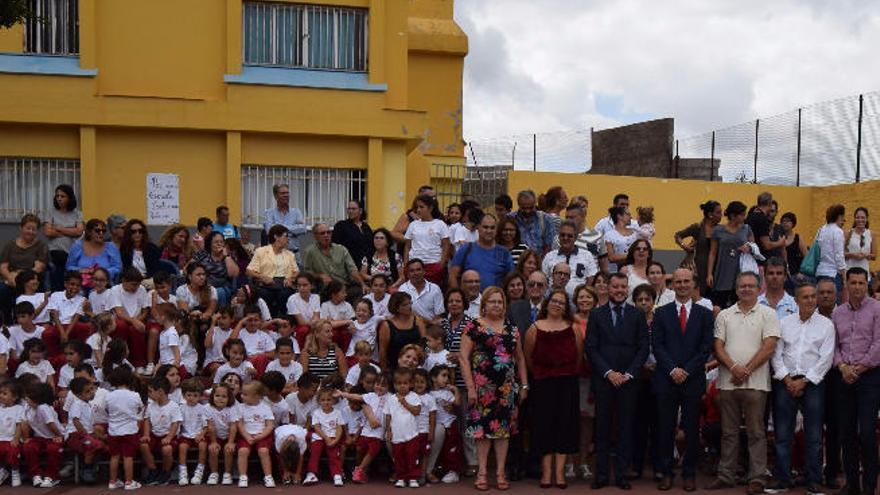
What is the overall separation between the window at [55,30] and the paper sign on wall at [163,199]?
7.75 feet

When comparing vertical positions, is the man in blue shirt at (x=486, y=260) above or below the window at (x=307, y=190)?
below

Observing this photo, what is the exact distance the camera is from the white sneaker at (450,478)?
36.6ft

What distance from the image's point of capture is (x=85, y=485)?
1091 cm

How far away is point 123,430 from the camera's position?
35.8 ft

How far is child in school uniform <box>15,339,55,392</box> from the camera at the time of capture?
1173 centimetres

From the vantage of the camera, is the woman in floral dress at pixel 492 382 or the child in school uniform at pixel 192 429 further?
the child in school uniform at pixel 192 429

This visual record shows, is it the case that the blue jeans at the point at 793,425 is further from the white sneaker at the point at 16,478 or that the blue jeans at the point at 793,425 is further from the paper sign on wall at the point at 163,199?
the paper sign on wall at the point at 163,199

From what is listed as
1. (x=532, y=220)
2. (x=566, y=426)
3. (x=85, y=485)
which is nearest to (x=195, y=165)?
(x=532, y=220)

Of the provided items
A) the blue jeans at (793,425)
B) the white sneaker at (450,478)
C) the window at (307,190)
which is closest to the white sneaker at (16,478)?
the white sneaker at (450,478)

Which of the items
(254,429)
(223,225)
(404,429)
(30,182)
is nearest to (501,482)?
(404,429)

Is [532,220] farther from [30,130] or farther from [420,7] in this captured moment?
[420,7]

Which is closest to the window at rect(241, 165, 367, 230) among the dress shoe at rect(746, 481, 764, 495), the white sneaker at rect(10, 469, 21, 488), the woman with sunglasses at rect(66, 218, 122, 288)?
the woman with sunglasses at rect(66, 218, 122, 288)

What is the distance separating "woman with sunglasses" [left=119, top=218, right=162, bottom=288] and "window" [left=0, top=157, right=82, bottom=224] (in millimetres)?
4286

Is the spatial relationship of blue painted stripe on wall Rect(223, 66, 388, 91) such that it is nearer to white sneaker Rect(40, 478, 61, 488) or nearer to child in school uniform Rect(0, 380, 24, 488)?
child in school uniform Rect(0, 380, 24, 488)
